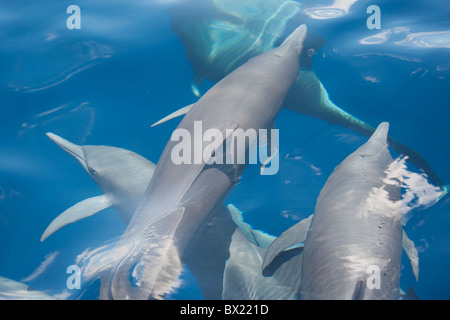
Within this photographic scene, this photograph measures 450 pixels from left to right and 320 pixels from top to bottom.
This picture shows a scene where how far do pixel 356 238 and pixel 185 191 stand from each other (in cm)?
176

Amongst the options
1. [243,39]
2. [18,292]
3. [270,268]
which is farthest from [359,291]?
[243,39]

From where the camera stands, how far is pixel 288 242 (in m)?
3.87

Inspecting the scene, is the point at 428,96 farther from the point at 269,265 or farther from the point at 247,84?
the point at 269,265

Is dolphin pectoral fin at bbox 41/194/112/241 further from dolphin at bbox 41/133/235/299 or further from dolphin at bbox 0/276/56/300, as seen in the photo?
dolphin at bbox 0/276/56/300

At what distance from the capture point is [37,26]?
6.61m

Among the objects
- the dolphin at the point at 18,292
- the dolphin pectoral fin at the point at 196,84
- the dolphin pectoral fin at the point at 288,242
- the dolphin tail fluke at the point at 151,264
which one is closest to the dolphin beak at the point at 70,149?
the dolphin at the point at 18,292

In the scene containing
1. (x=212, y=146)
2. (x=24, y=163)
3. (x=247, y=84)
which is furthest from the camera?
(x=24, y=163)

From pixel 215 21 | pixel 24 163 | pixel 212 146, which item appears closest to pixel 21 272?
pixel 24 163

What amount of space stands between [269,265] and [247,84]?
2.32 m

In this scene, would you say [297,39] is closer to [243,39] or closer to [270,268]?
[243,39]

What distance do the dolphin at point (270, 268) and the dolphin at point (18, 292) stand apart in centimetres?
187

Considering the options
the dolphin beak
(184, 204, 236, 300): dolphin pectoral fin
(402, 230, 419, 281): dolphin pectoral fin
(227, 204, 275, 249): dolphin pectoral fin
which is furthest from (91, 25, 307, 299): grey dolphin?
(402, 230, 419, 281): dolphin pectoral fin

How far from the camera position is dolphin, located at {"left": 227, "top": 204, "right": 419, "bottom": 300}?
3.66 metres

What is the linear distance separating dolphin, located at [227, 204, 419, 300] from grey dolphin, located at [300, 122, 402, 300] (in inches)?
12.9
